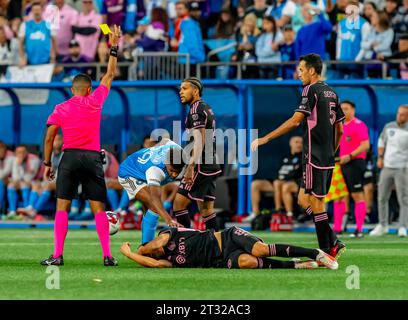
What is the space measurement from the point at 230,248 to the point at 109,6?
15.3 metres

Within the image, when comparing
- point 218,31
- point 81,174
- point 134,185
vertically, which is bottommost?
point 134,185

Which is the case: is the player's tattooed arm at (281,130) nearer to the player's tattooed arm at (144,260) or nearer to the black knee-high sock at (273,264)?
the black knee-high sock at (273,264)

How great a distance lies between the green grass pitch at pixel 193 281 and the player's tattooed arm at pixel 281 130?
1.45m

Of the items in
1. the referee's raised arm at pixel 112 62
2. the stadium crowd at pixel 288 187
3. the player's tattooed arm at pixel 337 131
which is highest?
the referee's raised arm at pixel 112 62

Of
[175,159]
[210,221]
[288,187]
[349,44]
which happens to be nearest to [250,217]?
[288,187]

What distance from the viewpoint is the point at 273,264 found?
12539 mm

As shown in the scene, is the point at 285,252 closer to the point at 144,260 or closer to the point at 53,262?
the point at 144,260

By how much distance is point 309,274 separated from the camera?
12.0 meters

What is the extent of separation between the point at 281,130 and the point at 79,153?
228 centimetres

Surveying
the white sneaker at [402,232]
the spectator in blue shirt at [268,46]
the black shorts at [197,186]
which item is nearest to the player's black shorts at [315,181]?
the black shorts at [197,186]

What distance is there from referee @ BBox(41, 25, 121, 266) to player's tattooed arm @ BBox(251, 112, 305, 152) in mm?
Answer: 1817

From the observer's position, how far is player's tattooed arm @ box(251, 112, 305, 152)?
12898 millimetres

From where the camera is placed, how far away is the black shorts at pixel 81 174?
13.3 meters

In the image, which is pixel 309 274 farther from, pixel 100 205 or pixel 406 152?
pixel 406 152
